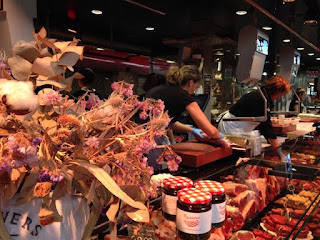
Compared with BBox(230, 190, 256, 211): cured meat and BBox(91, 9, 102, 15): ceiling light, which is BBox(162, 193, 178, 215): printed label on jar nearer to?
BBox(230, 190, 256, 211): cured meat

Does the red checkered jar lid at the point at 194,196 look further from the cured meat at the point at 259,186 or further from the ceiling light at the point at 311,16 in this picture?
the ceiling light at the point at 311,16

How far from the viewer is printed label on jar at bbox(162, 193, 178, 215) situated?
3.65ft

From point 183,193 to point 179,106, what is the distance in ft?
5.69

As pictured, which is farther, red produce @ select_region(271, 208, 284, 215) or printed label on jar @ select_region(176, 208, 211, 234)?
red produce @ select_region(271, 208, 284, 215)

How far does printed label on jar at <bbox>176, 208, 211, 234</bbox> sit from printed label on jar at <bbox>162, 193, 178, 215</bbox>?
0.41ft

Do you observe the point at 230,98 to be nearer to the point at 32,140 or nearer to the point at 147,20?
the point at 147,20

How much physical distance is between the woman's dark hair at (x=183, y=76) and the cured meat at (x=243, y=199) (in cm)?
156

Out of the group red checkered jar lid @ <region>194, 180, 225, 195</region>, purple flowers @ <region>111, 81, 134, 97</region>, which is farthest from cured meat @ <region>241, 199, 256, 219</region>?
purple flowers @ <region>111, 81, 134, 97</region>

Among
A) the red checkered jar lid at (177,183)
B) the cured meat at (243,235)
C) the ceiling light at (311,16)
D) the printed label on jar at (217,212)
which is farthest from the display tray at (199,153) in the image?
the ceiling light at (311,16)

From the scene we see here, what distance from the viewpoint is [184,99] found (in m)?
2.70

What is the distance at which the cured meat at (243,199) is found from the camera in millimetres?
1537

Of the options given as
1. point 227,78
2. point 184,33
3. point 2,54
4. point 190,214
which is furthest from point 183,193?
point 227,78

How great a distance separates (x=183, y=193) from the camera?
1.04 meters

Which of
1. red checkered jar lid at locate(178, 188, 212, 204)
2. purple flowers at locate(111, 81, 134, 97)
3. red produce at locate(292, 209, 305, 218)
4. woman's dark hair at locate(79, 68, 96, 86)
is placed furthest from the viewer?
woman's dark hair at locate(79, 68, 96, 86)
